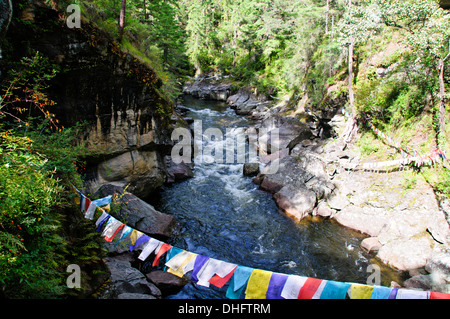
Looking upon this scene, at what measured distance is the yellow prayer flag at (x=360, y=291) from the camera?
496 cm

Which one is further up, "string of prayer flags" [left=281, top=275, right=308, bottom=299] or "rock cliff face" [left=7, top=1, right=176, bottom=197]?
"rock cliff face" [left=7, top=1, right=176, bottom=197]

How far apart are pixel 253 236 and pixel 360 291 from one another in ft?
19.1

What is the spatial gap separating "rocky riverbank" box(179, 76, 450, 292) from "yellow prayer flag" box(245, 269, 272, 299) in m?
5.74

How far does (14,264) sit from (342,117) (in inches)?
709

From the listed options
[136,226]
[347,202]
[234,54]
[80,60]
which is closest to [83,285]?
[136,226]

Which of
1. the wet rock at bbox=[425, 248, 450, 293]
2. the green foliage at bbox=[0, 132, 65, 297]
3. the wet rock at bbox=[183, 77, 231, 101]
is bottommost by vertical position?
the wet rock at bbox=[425, 248, 450, 293]

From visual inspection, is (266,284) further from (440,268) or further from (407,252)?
(407,252)

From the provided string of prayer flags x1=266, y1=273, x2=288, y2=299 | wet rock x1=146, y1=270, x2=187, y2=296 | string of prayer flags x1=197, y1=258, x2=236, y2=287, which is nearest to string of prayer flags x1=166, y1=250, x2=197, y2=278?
string of prayer flags x1=197, y1=258, x2=236, y2=287

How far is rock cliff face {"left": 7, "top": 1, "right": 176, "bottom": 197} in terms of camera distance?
8.14 metres

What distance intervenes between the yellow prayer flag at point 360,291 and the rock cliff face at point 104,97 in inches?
379

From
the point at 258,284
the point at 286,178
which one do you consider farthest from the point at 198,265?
the point at 286,178

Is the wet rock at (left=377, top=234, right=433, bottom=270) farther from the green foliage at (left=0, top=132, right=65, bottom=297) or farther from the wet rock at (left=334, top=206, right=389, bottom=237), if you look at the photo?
the green foliage at (left=0, top=132, right=65, bottom=297)

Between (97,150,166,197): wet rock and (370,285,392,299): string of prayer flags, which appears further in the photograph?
(97,150,166,197): wet rock

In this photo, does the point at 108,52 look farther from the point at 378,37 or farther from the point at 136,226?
the point at 378,37
